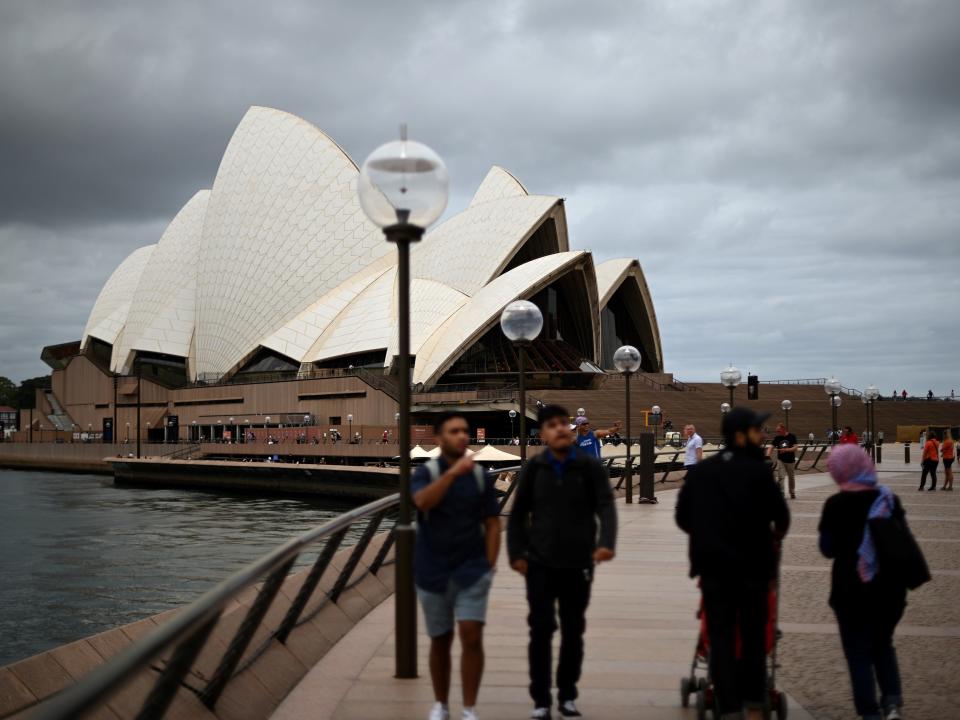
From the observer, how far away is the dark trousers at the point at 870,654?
152 inches

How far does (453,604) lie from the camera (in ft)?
13.1

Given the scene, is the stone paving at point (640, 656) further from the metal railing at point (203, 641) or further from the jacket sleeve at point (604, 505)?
the jacket sleeve at point (604, 505)

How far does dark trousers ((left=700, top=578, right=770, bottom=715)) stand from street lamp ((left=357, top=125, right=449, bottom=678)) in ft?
5.10

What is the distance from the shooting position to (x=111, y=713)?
125 inches

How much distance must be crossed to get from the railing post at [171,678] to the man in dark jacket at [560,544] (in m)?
1.35

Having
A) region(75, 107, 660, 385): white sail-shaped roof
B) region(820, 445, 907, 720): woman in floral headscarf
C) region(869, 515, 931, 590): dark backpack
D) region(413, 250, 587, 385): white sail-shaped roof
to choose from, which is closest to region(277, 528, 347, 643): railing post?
region(820, 445, 907, 720): woman in floral headscarf

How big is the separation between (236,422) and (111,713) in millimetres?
49811

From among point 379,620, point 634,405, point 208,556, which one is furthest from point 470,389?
point 379,620

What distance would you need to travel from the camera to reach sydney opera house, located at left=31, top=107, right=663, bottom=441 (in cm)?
4534

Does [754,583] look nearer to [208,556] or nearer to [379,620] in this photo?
[379,620]

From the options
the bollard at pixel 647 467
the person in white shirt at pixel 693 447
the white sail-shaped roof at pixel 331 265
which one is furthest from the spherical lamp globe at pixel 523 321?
the white sail-shaped roof at pixel 331 265

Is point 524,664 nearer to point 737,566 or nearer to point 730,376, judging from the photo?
point 737,566

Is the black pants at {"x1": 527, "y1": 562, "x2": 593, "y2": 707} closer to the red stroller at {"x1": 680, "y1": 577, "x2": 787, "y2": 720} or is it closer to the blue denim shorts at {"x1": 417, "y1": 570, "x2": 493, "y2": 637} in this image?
the blue denim shorts at {"x1": 417, "y1": 570, "x2": 493, "y2": 637}

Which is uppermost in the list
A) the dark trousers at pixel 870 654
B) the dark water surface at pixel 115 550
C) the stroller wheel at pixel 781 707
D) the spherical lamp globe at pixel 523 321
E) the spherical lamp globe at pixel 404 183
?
the spherical lamp globe at pixel 404 183
